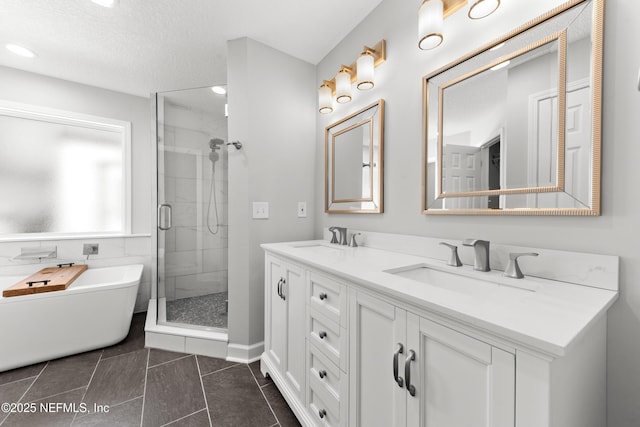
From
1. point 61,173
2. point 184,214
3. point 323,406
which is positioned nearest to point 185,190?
point 184,214

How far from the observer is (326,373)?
1.09 meters

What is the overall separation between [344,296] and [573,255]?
2.52 feet

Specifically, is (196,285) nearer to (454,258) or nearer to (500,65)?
(454,258)

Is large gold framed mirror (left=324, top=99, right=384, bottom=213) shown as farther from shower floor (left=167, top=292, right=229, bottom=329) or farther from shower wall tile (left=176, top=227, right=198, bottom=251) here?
shower wall tile (left=176, top=227, right=198, bottom=251)

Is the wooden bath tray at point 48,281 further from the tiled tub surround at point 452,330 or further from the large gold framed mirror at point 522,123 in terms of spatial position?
the large gold framed mirror at point 522,123

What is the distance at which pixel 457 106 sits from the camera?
115 centimetres

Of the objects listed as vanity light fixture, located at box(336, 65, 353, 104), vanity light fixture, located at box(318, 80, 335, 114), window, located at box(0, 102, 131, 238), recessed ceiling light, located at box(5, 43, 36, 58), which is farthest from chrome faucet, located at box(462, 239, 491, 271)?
recessed ceiling light, located at box(5, 43, 36, 58)

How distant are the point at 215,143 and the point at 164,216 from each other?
87cm

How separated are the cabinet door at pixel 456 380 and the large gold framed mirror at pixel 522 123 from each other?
61cm

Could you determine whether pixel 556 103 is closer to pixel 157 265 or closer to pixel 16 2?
pixel 16 2

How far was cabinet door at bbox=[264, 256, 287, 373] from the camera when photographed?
4.70 feet

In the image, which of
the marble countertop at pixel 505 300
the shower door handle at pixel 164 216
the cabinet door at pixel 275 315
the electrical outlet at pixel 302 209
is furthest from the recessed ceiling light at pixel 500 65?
the shower door handle at pixel 164 216

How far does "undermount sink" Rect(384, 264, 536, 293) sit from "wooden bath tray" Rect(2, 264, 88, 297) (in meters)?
2.41

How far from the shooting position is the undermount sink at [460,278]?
846 millimetres
